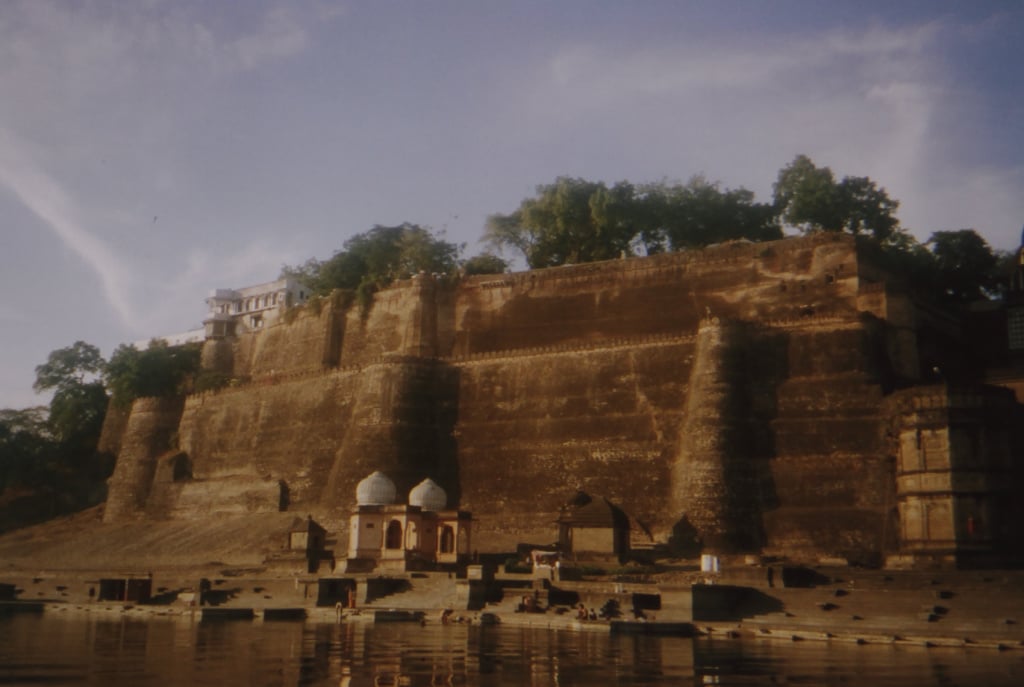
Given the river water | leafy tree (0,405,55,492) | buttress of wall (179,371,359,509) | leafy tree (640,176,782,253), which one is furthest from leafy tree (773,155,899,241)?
leafy tree (0,405,55,492)

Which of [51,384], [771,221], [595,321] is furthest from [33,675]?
[51,384]

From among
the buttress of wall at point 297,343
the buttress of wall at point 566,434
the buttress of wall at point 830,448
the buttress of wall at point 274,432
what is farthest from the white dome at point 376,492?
the buttress of wall at point 830,448

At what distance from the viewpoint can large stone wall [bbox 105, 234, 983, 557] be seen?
35625 millimetres

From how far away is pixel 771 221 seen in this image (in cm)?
5184

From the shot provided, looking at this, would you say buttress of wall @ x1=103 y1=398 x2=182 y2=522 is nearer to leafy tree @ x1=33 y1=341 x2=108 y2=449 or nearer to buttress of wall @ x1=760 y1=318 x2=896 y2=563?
leafy tree @ x1=33 y1=341 x2=108 y2=449

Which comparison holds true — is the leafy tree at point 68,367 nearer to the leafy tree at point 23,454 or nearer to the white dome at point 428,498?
the leafy tree at point 23,454

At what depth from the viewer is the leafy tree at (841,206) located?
50.1 meters

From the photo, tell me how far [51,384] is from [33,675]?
58405mm

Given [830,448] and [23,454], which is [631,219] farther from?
[23,454]

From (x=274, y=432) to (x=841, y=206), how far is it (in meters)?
29.1

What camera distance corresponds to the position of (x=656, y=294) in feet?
150

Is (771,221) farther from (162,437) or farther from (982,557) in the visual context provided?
(162,437)

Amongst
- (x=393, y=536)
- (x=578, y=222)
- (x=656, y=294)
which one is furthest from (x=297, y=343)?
(x=393, y=536)

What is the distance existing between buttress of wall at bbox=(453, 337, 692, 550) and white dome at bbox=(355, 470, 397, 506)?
401 centimetres
